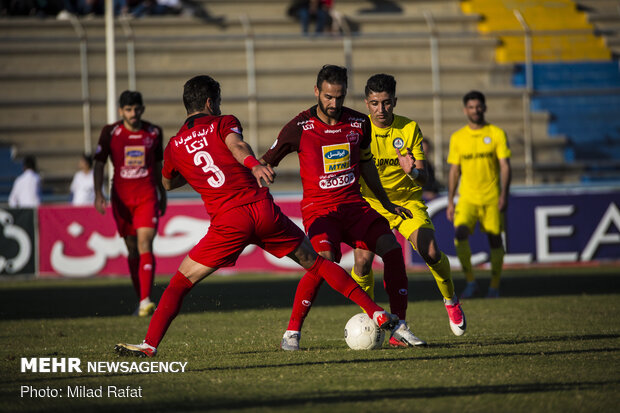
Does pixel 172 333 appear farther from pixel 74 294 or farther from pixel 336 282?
pixel 74 294

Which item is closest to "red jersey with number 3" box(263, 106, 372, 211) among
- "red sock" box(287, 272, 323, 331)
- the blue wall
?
"red sock" box(287, 272, 323, 331)

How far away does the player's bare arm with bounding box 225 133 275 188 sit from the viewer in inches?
226

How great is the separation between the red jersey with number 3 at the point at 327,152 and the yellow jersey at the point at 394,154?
0.82 m

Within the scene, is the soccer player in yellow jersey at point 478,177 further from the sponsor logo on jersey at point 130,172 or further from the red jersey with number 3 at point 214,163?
the red jersey with number 3 at point 214,163

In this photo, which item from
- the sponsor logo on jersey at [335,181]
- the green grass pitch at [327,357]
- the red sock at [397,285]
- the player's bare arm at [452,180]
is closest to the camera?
the green grass pitch at [327,357]

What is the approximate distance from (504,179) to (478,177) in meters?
0.37

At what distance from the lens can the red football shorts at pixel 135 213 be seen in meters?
10.2

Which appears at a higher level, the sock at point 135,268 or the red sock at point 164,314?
the red sock at point 164,314

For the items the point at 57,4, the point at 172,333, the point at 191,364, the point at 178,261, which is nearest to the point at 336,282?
the point at 191,364

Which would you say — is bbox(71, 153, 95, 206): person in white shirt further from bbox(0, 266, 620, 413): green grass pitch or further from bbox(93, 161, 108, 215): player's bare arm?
bbox(93, 161, 108, 215): player's bare arm

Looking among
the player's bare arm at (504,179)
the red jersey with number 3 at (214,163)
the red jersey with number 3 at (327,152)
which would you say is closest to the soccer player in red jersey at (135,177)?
the red jersey with number 3 at (327,152)

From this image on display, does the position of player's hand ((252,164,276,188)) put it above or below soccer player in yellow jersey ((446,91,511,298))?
above

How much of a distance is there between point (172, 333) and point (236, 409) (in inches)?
154

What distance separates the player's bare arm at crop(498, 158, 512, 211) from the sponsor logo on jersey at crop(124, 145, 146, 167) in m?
4.53
